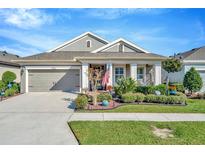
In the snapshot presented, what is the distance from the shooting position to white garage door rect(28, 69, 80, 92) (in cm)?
→ 1777

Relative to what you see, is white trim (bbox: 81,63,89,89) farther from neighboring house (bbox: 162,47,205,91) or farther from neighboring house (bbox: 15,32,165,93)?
neighboring house (bbox: 162,47,205,91)

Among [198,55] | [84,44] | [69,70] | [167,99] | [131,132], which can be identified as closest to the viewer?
[131,132]

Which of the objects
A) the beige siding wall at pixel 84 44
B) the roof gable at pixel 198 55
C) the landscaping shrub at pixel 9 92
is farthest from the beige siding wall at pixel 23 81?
the roof gable at pixel 198 55

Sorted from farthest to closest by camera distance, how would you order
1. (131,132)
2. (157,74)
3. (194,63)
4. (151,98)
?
(194,63)
(157,74)
(151,98)
(131,132)

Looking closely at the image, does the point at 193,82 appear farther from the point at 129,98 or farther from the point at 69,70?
the point at 69,70

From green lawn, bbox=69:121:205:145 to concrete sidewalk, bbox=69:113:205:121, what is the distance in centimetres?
71

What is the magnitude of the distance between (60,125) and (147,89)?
8688 mm

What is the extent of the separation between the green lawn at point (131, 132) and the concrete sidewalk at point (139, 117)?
708 mm

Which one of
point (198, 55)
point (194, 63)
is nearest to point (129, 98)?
point (194, 63)

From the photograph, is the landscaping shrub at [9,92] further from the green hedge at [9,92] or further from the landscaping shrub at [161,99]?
the landscaping shrub at [161,99]

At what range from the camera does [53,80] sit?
58.9ft

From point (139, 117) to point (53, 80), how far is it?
39.7 feet
